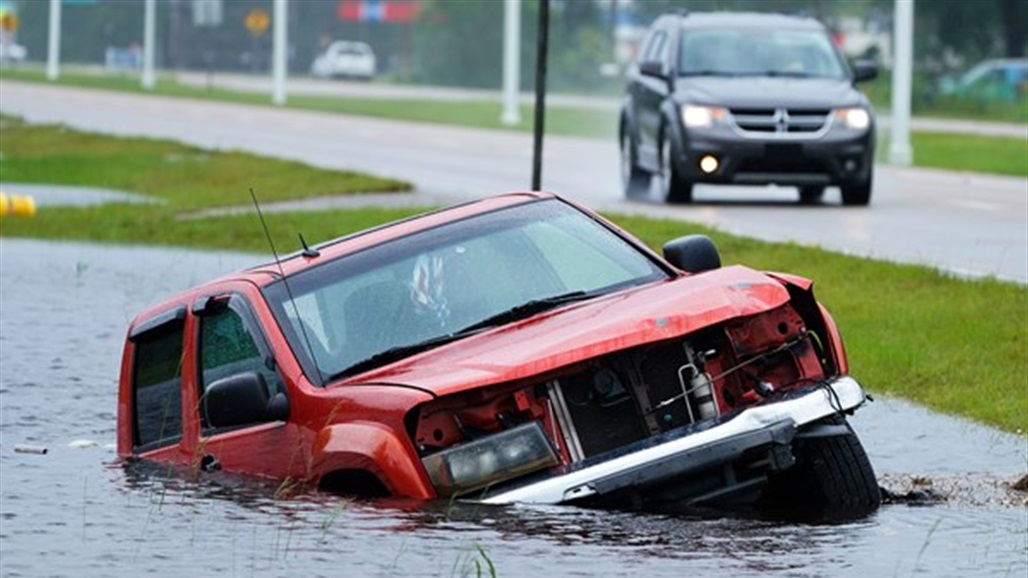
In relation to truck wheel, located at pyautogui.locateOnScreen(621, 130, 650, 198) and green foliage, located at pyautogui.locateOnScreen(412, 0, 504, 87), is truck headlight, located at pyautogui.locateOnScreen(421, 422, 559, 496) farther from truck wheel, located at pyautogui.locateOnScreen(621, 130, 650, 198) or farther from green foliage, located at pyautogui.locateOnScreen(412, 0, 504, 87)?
green foliage, located at pyautogui.locateOnScreen(412, 0, 504, 87)

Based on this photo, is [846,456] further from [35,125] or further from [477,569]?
[35,125]

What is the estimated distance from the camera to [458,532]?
949 cm

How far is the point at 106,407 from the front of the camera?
15.0 metres

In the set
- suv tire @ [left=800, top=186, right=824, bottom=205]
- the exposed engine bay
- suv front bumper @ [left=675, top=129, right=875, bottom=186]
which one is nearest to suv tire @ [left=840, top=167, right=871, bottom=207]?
suv front bumper @ [left=675, top=129, right=875, bottom=186]

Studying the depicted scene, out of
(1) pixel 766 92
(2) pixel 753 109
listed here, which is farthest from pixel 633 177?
(2) pixel 753 109

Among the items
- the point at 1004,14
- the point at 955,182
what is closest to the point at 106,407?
the point at 955,182

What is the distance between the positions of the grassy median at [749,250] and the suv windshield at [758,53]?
3.49 meters

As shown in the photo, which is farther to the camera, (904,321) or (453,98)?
(453,98)

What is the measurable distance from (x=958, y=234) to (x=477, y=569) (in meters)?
16.4

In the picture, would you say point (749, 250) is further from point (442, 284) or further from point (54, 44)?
point (54, 44)

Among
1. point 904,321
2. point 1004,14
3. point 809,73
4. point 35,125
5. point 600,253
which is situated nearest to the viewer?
point 600,253

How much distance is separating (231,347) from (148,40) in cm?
8195

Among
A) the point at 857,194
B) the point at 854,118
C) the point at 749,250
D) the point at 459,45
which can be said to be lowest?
the point at 459,45

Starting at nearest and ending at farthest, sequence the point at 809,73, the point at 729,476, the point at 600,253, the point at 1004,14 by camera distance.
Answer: the point at 729,476
the point at 600,253
the point at 809,73
the point at 1004,14
